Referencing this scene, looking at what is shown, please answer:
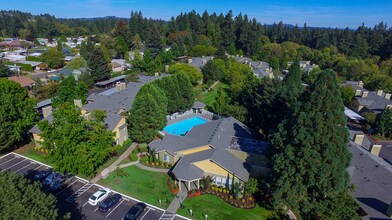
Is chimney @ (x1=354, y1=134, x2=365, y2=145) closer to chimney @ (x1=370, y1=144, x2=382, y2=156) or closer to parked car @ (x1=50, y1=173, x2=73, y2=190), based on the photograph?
chimney @ (x1=370, y1=144, x2=382, y2=156)

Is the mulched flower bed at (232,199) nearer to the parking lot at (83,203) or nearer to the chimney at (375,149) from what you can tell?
the parking lot at (83,203)

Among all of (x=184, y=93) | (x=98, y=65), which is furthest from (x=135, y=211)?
(x=98, y=65)

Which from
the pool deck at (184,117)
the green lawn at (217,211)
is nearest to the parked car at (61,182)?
the green lawn at (217,211)

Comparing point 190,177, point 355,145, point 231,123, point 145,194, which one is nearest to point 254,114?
point 231,123

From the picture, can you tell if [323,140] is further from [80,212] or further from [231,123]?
[80,212]

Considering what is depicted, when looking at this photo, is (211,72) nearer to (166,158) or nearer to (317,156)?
Result: (166,158)

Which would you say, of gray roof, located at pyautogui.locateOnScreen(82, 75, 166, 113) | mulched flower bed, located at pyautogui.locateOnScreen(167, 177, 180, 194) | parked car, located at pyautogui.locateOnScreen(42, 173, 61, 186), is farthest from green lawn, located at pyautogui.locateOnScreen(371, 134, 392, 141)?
parked car, located at pyautogui.locateOnScreen(42, 173, 61, 186)
